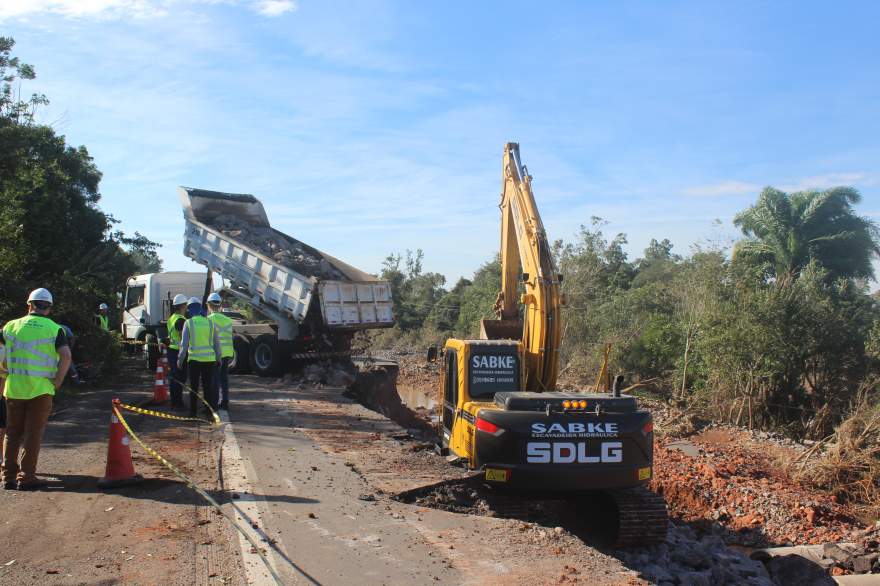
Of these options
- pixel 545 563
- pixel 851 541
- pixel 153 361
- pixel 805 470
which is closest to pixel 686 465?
pixel 805 470

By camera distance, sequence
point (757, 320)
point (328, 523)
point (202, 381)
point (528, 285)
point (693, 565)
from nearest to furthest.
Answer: point (328, 523), point (693, 565), point (528, 285), point (202, 381), point (757, 320)

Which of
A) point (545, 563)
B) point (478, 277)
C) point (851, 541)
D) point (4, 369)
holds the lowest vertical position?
point (851, 541)

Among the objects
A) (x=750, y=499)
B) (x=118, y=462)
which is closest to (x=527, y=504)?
(x=118, y=462)

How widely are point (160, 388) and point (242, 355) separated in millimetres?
6059

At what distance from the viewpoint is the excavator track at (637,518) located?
7594mm

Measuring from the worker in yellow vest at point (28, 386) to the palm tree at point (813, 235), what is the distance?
21.2m

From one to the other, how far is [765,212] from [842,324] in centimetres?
876

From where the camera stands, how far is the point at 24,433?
6680mm

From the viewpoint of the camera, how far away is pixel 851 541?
9180 mm

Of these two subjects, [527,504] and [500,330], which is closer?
Result: [527,504]

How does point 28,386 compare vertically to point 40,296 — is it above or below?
below

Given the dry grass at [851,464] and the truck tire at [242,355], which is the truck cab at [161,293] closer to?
the truck tire at [242,355]

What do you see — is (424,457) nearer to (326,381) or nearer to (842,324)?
(326,381)

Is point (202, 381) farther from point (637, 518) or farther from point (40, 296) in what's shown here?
point (637, 518)
